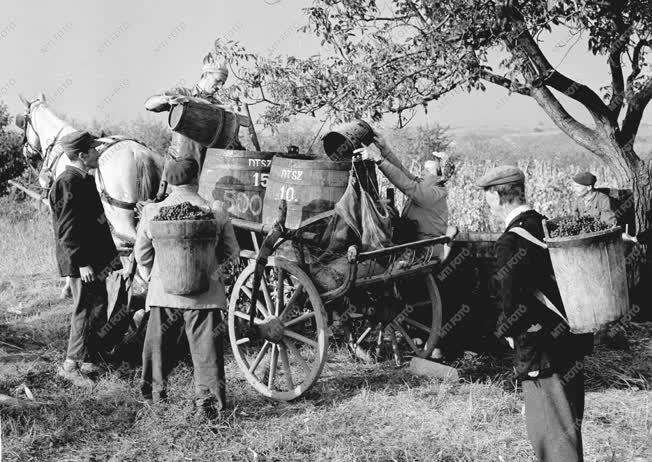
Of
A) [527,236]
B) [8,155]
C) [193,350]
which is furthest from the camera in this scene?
[8,155]

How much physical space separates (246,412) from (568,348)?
235 cm

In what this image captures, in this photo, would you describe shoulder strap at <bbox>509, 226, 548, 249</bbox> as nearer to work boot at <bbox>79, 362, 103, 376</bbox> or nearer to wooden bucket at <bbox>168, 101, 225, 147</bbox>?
wooden bucket at <bbox>168, 101, 225, 147</bbox>

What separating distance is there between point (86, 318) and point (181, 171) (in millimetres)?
1673

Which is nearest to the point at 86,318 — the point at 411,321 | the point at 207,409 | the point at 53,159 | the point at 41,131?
the point at 207,409

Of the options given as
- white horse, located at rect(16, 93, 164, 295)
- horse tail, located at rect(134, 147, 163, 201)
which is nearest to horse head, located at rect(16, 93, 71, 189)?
white horse, located at rect(16, 93, 164, 295)

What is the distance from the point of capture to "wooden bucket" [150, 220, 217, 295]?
4.27 metres

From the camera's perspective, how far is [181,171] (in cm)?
460

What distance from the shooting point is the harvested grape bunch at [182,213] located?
4.34 metres

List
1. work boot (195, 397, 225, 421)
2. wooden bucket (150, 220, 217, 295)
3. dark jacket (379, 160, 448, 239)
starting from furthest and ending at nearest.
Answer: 1. dark jacket (379, 160, 448, 239)
2. work boot (195, 397, 225, 421)
3. wooden bucket (150, 220, 217, 295)

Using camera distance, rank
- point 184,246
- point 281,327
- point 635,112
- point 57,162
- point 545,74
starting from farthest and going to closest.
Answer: point 57,162
point 635,112
point 545,74
point 281,327
point 184,246

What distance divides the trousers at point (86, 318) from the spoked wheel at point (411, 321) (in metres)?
2.17

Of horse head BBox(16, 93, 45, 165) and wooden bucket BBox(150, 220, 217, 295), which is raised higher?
horse head BBox(16, 93, 45, 165)

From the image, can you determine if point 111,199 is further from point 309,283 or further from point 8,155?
point 8,155

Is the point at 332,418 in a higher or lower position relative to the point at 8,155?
lower
